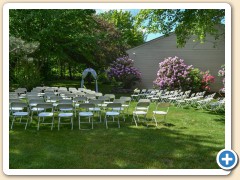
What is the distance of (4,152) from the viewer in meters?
5.13

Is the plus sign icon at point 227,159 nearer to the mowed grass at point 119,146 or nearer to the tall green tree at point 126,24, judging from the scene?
the mowed grass at point 119,146

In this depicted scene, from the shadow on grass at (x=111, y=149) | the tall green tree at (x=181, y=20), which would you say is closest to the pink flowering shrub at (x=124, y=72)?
the tall green tree at (x=181, y=20)

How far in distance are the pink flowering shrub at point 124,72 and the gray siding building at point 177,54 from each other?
1.20 meters

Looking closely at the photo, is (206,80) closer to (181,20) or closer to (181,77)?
(181,77)

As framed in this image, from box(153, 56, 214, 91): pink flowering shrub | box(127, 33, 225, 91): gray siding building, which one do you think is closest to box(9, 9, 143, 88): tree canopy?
box(127, 33, 225, 91): gray siding building

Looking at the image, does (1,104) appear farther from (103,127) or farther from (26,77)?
(26,77)

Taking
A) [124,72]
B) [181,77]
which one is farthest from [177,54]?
[124,72]

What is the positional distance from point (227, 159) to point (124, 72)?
16.5 metres

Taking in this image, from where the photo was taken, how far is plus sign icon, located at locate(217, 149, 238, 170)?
182 inches

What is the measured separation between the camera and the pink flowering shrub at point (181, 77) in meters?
19.2

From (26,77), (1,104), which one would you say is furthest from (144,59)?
(1,104)

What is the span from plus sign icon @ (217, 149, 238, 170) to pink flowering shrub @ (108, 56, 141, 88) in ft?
53.4

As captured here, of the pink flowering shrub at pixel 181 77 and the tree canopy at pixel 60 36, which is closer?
the tree canopy at pixel 60 36

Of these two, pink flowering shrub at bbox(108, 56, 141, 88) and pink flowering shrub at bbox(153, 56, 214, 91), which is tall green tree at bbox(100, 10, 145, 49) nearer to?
pink flowering shrub at bbox(108, 56, 141, 88)
